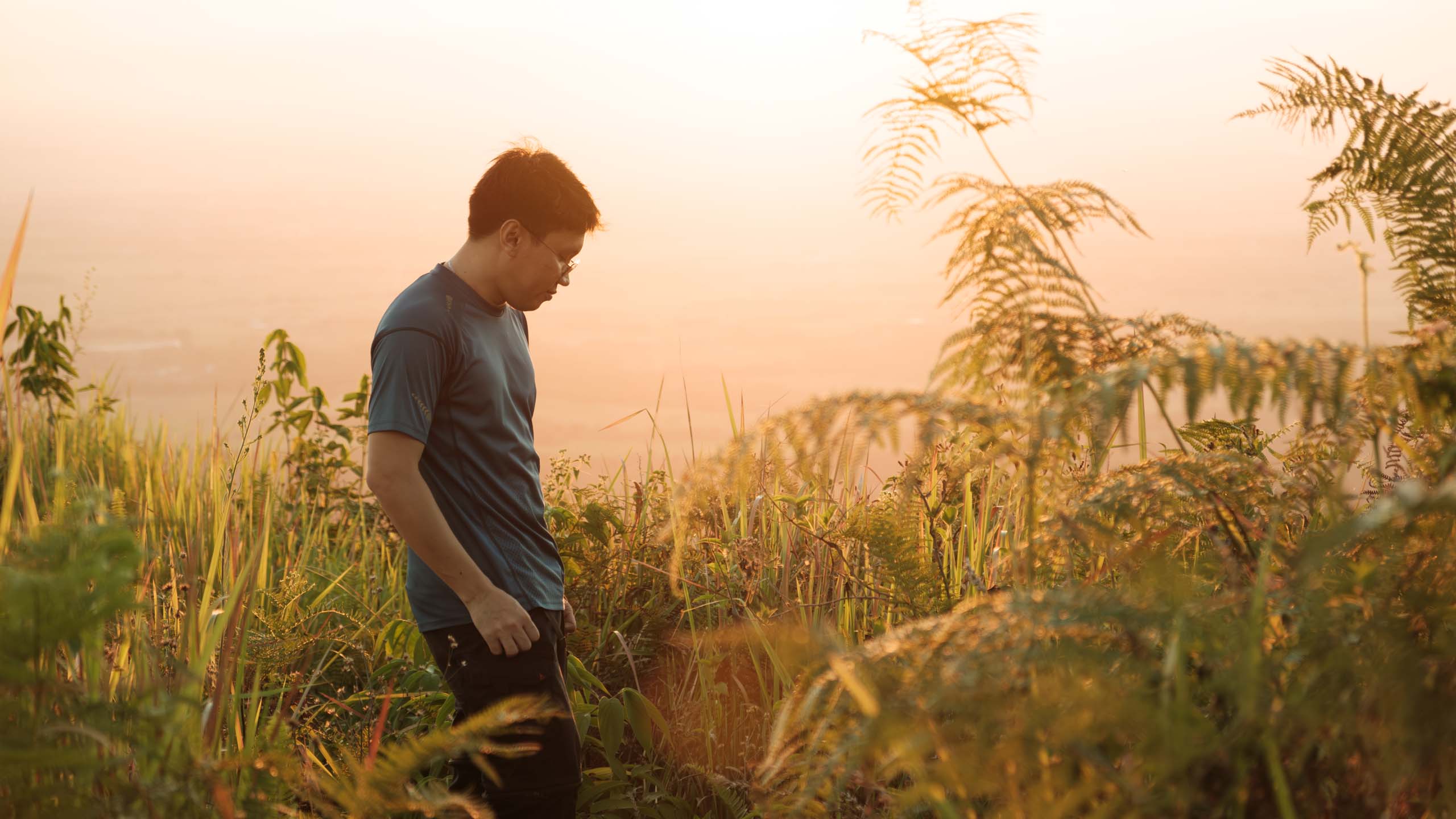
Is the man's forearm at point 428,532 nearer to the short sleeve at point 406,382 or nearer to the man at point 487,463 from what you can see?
the man at point 487,463

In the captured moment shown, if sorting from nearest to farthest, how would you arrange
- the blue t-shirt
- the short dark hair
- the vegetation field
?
the vegetation field < the blue t-shirt < the short dark hair

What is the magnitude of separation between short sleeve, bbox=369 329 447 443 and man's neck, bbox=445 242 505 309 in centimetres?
35

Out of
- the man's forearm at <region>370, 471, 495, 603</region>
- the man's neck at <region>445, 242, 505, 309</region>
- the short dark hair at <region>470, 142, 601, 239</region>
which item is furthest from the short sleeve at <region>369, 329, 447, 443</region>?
the short dark hair at <region>470, 142, 601, 239</region>

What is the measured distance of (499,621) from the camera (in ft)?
7.95

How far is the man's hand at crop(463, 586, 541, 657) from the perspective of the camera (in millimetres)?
2426

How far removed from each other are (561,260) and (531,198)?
21 centimetres

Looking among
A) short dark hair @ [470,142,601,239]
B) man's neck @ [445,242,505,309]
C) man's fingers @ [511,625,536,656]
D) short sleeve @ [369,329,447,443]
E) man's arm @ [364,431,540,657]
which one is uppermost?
short dark hair @ [470,142,601,239]

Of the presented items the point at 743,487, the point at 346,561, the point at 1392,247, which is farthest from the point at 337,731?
the point at 1392,247

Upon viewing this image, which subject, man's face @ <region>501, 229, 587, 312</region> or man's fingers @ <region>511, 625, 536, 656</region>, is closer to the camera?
man's fingers @ <region>511, 625, 536, 656</region>

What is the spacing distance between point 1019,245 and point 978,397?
240 mm

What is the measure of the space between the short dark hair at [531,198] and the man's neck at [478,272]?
0.17ft

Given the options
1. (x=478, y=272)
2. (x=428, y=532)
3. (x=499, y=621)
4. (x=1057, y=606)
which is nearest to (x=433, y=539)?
(x=428, y=532)

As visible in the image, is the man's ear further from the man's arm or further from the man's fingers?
the man's fingers

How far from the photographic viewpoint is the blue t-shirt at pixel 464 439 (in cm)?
246
